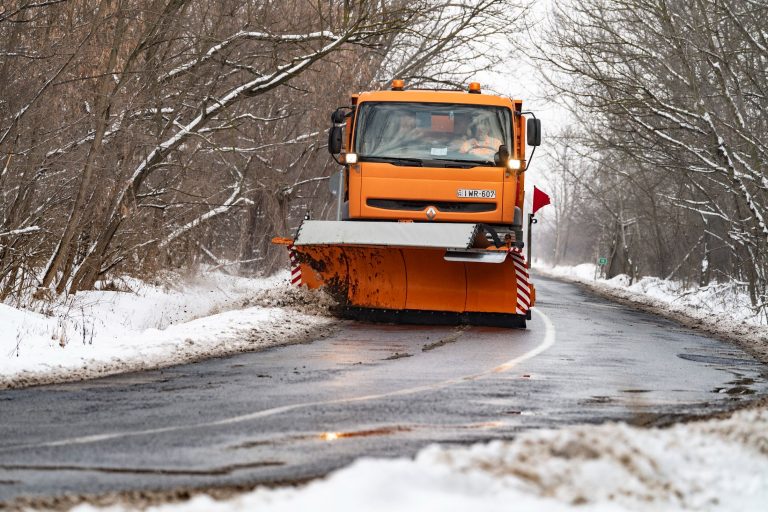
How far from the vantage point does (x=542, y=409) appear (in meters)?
8.14

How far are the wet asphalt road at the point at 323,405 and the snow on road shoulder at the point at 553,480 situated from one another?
659 millimetres

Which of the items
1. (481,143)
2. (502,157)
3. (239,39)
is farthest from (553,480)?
(239,39)

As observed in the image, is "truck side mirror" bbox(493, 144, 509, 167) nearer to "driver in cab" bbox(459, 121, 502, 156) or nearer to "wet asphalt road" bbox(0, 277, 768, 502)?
"driver in cab" bbox(459, 121, 502, 156)

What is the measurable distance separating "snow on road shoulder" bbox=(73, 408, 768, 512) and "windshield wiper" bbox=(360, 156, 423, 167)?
34.5ft

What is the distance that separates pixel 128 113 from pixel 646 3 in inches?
424

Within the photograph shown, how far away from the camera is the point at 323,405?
7992mm

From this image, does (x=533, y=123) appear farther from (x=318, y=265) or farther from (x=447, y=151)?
(x=318, y=265)

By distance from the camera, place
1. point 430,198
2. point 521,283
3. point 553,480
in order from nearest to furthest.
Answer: point 553,480
point 521,283
point 430,198

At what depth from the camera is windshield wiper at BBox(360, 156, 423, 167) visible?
16.5m

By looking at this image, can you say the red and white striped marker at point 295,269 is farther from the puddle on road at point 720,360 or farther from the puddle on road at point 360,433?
the puddle on road at point 360,433

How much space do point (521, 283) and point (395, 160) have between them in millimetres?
2587

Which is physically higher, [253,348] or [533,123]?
[533,123]

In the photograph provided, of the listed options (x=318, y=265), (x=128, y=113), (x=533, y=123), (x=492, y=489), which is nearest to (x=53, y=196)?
(x=128, y=113)

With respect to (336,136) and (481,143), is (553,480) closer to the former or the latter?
(481,143)
